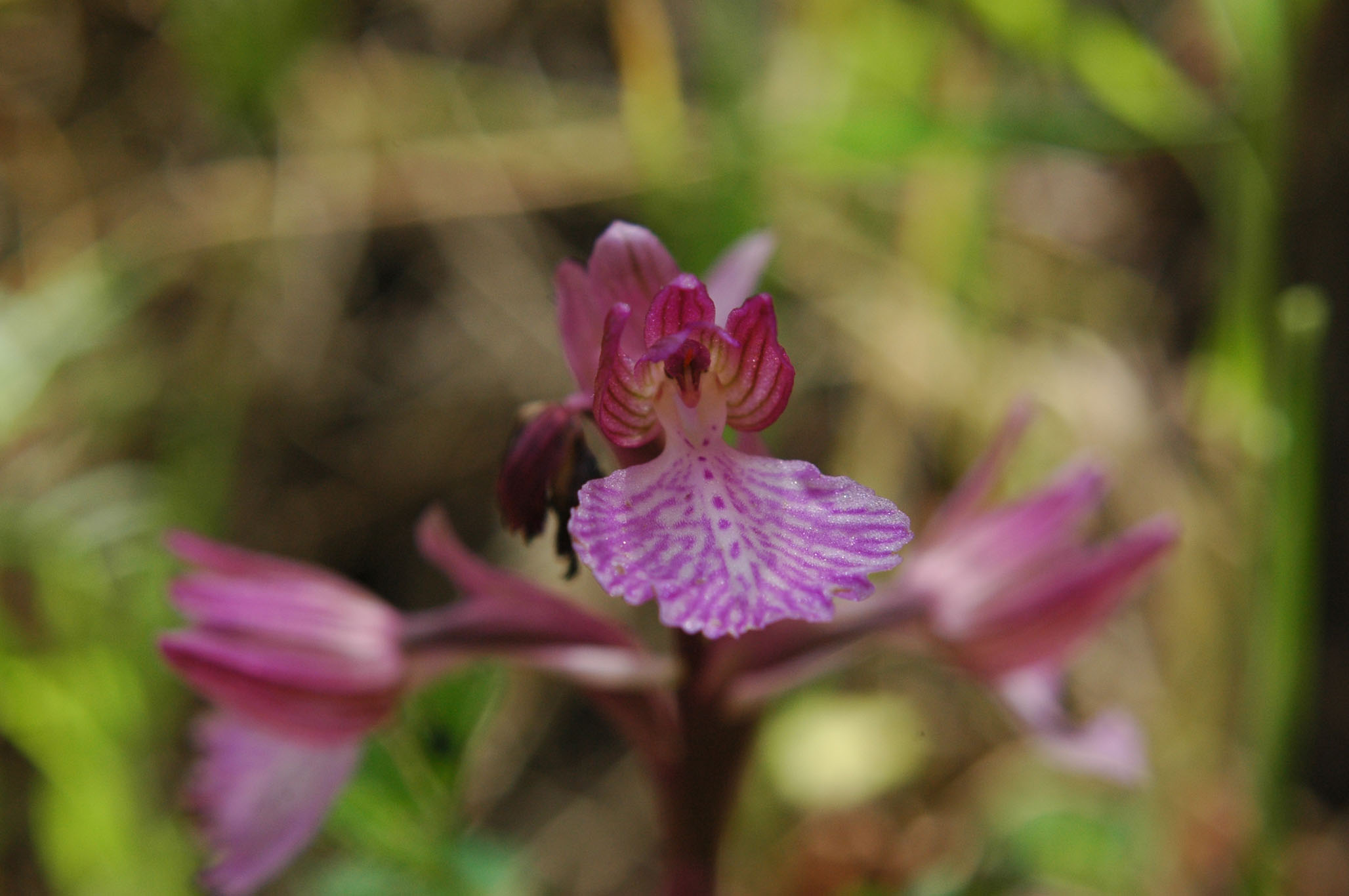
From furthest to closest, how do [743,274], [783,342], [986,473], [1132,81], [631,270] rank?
[783,342]
[1132,81]
[986,473]
[743,274]
[631,270]

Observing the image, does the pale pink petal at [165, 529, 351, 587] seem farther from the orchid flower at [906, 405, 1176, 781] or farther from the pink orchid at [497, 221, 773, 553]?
the orchid flower at [906, 405, 1176, 781]

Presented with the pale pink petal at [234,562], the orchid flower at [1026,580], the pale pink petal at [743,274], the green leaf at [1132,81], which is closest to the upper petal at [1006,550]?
the orchid flower at [1026,580]

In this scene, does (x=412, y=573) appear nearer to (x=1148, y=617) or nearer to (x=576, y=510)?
(x=1148, y=617)

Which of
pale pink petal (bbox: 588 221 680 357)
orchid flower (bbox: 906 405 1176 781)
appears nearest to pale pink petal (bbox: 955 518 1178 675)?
orchid flower (bbox: 906 405 1176 781)

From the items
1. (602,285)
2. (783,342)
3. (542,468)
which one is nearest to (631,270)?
(602,285)

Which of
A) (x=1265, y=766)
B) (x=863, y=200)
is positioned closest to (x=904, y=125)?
(x=1265, y=766)

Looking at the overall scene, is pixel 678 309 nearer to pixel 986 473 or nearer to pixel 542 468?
pixel 542 468

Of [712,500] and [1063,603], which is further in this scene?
[1063,603]

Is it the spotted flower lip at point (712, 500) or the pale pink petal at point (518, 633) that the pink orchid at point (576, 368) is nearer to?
the spotted flower lip at point (712, 500)
